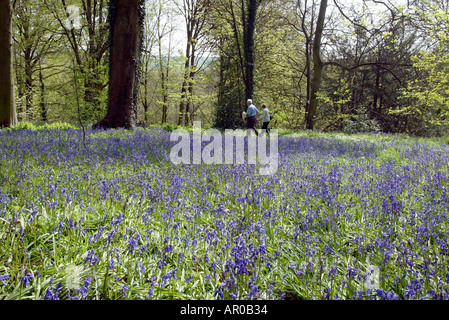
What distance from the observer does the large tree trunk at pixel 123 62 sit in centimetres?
1018

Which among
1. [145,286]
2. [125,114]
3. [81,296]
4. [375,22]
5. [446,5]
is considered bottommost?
[145,286]

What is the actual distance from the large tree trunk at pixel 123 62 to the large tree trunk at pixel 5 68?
10.7 feet

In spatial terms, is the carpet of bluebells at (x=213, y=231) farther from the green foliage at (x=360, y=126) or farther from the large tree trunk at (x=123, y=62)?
the green foliage at (x=360, y=126)

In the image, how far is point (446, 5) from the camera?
2298cm

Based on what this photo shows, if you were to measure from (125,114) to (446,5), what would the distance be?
27.9 meters

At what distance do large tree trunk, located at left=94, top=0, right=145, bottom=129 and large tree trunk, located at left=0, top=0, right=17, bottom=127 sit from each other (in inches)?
129

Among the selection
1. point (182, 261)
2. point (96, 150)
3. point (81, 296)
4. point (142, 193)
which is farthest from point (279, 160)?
point (81, 296)

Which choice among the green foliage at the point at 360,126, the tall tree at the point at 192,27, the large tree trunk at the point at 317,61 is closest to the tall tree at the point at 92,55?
the tall tree at the point at 192,27

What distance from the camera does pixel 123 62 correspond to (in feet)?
33.4

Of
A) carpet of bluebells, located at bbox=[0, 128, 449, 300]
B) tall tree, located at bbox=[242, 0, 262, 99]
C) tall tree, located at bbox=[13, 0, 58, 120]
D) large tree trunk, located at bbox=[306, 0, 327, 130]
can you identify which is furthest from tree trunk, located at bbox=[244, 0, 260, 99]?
tall tree, located at bbox=[13, 0, 58, 120]

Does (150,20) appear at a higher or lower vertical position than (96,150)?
higher

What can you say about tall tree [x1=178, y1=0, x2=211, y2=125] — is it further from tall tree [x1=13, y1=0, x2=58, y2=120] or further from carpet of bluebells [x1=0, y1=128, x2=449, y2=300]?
carpet of bluebells [x1=0, y1=128, x2=449, y2=300]
